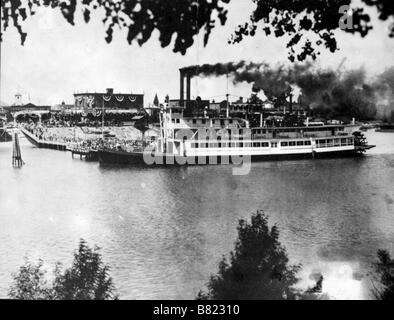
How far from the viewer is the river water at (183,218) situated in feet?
32.8

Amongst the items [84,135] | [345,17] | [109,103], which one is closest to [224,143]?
[84,135]

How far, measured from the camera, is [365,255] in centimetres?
1079

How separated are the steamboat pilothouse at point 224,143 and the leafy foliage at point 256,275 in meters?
19.5

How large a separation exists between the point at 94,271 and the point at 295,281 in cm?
345

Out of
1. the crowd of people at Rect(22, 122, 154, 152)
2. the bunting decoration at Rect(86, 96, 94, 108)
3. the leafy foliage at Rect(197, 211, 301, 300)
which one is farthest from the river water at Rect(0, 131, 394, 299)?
the bunting decoration at Rect(86, 96, 94, 108)

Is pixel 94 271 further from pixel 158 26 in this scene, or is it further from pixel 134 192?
pixel 134 192

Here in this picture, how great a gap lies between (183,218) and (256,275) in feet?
25.3

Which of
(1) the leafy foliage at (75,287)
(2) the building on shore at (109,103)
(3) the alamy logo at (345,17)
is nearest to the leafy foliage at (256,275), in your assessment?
(1) the leafy foliage at (75,287)

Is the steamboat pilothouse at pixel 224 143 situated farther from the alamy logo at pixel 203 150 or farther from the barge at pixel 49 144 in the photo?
the barge at pixel 49 144

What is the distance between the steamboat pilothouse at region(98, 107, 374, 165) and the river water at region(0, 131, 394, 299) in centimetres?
224

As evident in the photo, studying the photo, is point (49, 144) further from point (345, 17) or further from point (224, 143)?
point (345, 17)

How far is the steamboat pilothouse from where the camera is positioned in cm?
2888

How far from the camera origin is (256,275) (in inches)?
287
